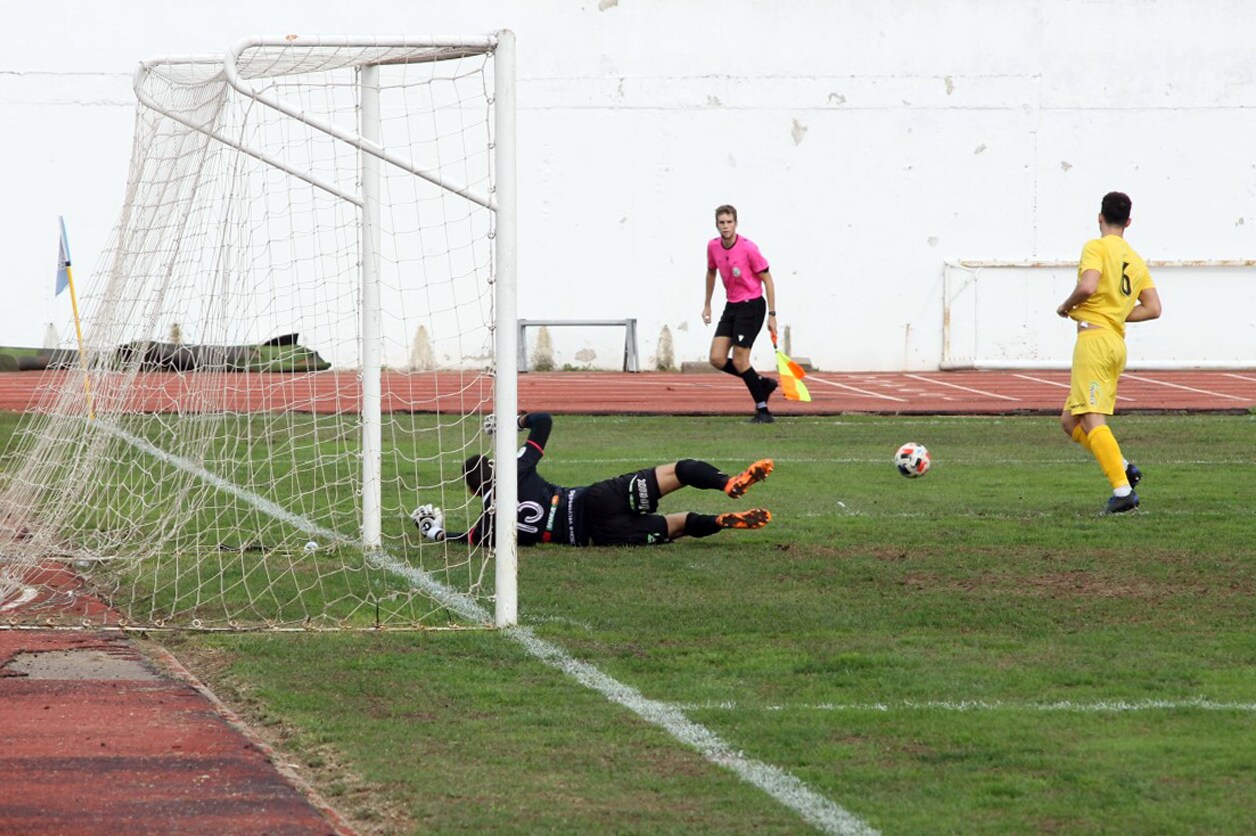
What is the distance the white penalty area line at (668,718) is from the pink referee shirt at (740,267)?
8871 millimetres

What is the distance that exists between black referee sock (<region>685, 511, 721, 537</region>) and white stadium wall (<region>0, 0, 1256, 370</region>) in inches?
677

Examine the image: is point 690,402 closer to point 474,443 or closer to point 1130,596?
point 474,443

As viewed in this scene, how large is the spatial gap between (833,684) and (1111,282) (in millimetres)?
5317

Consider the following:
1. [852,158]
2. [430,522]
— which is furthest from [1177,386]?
[430,522]

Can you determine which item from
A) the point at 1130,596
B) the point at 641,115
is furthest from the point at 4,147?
the point at 1130,596

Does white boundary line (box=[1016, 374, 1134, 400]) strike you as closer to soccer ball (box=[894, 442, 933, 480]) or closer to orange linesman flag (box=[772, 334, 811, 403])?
orange linesman flag (box=[772, 334, 811, 403])

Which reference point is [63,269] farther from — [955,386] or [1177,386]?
[1177,386]

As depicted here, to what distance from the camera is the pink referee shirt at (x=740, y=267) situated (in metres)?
17.3

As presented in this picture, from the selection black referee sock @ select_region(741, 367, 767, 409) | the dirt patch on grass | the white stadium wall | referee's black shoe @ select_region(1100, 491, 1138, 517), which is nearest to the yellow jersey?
referee's black shoe @ select_region(1100, 491, 1138, 517)

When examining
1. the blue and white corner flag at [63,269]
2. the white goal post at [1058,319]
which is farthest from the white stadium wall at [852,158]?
the blue and white corner flag at [63,269]

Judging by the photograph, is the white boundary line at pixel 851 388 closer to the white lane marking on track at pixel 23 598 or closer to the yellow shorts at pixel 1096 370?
the yellow shorts at pixel 1096 370

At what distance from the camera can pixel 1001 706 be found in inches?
223

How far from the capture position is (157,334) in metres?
9.87

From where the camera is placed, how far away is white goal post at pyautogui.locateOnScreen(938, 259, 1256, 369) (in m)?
26.5
